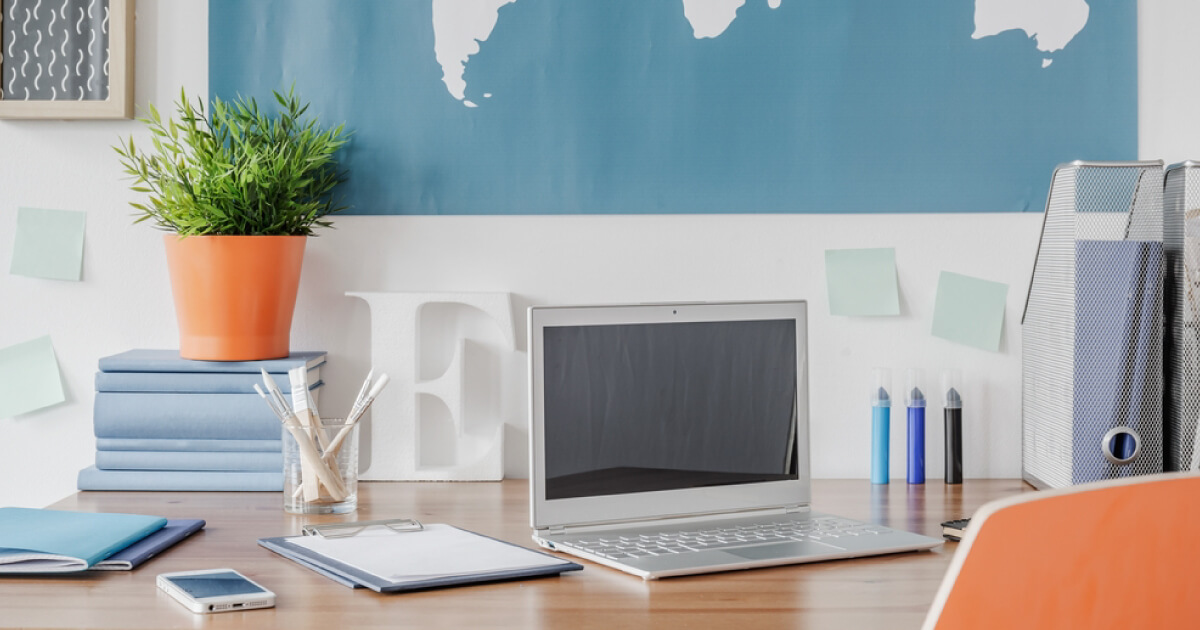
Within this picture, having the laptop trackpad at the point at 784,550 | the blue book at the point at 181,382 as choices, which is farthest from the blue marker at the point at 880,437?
the blue book at the point at 181,382

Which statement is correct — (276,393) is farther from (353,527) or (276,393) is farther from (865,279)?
(865,279)

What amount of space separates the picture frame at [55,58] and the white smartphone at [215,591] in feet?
2.36

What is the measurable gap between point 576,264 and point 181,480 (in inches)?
21.3

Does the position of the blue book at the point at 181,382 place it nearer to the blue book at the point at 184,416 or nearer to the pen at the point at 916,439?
the blue book at the point at 184,416

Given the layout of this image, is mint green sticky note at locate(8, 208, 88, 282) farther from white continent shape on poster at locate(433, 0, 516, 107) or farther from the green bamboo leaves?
white continent shape on poster at locate(433, 0, 516, 107)

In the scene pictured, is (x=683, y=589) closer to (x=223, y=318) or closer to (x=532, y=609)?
(x=532, y=609)

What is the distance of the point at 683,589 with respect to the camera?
820mm

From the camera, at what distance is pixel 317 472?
1095mm

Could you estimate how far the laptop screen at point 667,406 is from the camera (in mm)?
987

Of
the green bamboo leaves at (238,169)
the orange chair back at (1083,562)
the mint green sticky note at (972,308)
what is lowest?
the orange chair back at (1083,562)

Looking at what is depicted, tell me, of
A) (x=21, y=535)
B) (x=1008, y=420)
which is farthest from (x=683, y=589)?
(x=1008, y=420)

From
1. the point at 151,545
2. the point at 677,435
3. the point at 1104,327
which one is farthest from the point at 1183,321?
the point at 151,545

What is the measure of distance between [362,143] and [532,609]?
2.43 ft

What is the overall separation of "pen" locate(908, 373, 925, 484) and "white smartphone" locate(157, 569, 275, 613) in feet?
2.59
